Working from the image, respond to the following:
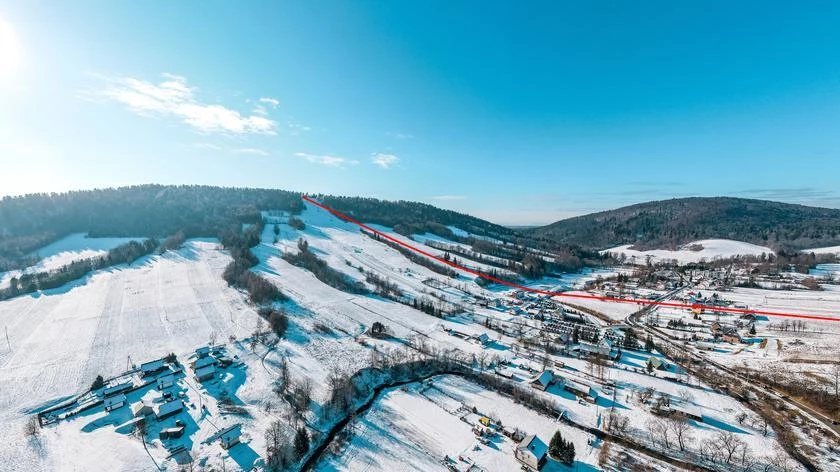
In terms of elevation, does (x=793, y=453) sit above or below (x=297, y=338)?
above

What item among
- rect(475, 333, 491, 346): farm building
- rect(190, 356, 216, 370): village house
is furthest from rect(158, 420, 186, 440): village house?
rect(475, 333, 491, 346): farm building

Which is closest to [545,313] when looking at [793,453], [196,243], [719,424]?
[719,424]

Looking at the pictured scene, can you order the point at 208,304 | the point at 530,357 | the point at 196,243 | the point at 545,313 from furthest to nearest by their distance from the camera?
1. the point at 196,243
2. the point at 545,313
3. the point at 208,304
4. the point at 530,357

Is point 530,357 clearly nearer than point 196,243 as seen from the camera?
Yes

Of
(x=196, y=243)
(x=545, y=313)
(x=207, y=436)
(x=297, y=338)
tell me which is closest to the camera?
(x=207, y=436)

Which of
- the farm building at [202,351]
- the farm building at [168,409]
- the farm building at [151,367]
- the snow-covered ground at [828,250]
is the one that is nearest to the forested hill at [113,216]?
the farm building at [151,367]

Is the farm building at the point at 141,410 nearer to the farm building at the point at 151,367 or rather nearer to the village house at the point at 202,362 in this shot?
the village house at the point at 202,362

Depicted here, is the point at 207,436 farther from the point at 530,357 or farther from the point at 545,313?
the point at 545,313
